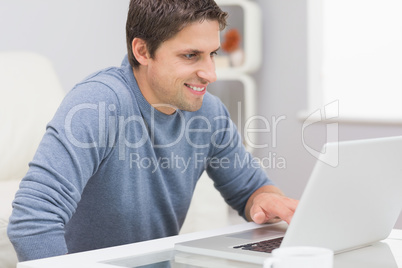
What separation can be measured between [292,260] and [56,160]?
2.27 ft

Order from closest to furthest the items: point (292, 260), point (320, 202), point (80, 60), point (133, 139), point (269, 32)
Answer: point (292, 260) → point (320, 202) → point (133, 139) → point (80, 60) → point (269, 32)

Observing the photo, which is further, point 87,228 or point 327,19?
point 327,19

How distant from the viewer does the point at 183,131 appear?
1570mm

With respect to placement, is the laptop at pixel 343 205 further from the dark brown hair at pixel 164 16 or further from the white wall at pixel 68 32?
the white wall at pixel 68 32

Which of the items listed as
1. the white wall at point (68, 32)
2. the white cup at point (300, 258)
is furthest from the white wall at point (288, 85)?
the white cup at point (300, 258)

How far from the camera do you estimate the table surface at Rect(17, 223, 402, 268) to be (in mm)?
937

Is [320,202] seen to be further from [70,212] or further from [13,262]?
[13,262]

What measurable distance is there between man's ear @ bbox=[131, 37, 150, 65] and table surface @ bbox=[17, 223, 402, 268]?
0.59 meters

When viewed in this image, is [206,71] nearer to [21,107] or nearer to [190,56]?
[190,56]

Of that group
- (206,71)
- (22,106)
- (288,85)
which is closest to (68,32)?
(22,106)

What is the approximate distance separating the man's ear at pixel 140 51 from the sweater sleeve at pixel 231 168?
249mm

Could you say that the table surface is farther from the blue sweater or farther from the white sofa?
the white sofa

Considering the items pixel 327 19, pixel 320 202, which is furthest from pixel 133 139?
pixel 327 19

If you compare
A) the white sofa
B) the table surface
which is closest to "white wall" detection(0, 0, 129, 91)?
the white sofa
